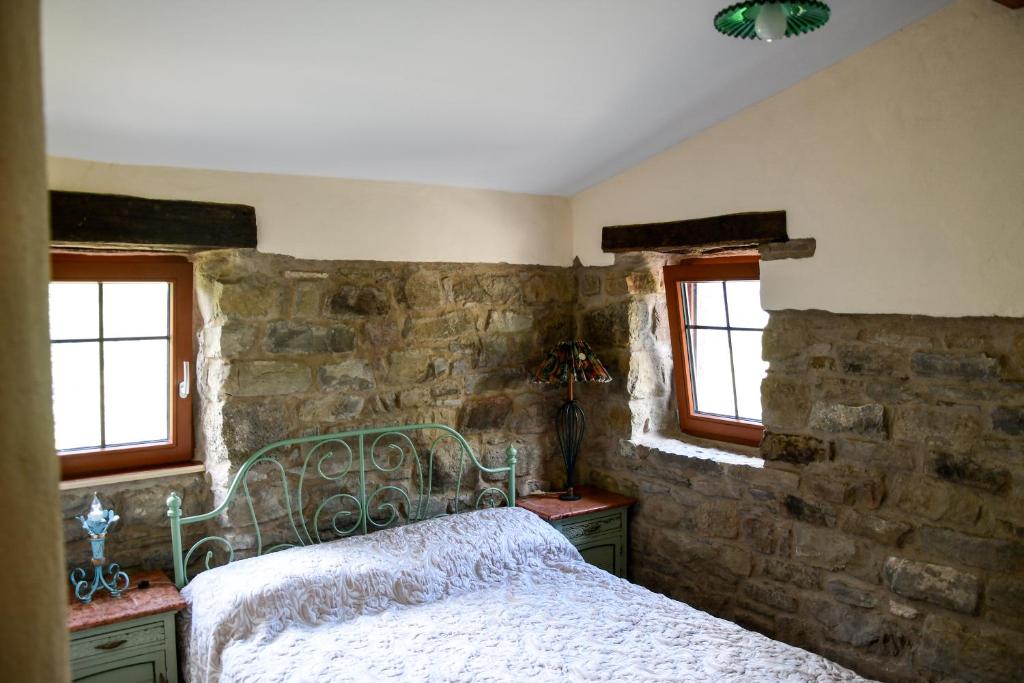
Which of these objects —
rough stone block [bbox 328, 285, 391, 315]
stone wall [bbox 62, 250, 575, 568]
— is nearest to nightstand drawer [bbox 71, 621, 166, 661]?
stone wall [bbox 62, 250, 575, 568]

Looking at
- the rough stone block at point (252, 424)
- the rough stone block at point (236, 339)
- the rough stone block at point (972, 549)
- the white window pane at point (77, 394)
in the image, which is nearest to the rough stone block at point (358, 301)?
the rough stone block at point (236, 339)

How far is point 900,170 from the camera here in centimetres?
292

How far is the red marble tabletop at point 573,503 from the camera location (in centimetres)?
386

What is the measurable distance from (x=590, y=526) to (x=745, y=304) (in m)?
1.38

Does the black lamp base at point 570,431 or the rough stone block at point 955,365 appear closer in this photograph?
the rough stone block at point 955,365

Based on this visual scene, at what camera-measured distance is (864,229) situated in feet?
10.0

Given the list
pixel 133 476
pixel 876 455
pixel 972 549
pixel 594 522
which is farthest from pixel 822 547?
pixel 133 476

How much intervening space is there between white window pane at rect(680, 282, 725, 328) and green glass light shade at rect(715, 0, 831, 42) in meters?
1.84

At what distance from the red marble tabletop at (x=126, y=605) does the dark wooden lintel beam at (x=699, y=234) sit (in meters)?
2.65

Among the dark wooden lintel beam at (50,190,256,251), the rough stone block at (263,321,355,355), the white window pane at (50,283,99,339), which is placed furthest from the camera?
the rough stone block at (263,321,355,355)

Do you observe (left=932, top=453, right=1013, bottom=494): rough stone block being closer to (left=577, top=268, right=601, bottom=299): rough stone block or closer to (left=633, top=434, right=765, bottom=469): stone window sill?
(left=633, top=434, right=765, bottom=469): stone window sill

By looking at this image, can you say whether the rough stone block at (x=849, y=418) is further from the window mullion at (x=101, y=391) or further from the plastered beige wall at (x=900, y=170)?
the window mullion at (x=101, y=391)

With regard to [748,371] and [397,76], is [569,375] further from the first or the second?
[397,76]

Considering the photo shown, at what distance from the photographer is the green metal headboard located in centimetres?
330
